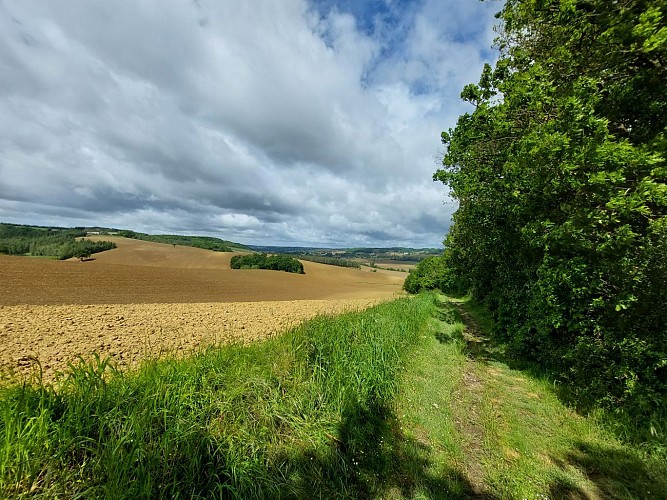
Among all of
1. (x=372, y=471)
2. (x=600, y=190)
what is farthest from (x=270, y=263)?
(x=600, y=190)

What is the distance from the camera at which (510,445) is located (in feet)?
14.3

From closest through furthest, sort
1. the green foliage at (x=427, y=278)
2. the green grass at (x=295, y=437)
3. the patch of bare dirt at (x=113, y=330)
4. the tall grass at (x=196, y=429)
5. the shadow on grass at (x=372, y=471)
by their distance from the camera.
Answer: the tall grass at (x=196, y=429) → the green grass at (x=295, y=437) → the shadow on grass at (x=372, y=471) → the patch of bare dirt at (x=113, y=330) → the green foliage at (x=427, y=278)

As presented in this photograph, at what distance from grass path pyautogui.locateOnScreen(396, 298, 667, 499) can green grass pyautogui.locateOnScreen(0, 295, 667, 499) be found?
0.07 feet

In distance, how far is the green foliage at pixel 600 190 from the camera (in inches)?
173

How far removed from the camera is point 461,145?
32.1 ft

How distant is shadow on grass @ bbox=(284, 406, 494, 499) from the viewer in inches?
131

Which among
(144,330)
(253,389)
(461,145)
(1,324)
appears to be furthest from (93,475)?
(1,324)

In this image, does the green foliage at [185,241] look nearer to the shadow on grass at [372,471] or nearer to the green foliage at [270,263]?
the green foliage at [270,263]

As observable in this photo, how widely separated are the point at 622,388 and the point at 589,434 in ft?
3.74

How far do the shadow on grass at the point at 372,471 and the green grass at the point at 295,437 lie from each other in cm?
2

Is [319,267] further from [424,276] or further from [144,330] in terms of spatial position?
[144,330]

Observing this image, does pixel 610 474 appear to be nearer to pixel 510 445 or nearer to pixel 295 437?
pixel 510 445

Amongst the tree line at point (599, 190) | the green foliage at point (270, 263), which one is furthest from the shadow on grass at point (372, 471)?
the green foliage at point (270, 263)

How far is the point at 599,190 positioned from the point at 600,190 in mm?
40
